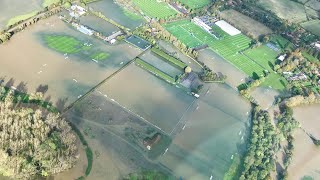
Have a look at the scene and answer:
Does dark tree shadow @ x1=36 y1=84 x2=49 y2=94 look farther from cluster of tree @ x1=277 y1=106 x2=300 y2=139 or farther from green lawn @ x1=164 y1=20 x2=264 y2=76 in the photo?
cluster of tree @ x1=277 y1=106 x2=300 y2=139

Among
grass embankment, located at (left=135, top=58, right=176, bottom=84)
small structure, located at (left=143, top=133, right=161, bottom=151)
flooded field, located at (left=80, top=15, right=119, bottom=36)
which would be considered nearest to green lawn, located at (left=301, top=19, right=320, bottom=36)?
grass embankment, located at (left=135, top=58, right=176, bottom=84)

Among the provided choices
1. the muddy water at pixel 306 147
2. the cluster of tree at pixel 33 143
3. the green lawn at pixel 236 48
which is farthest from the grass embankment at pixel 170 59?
the cluster of tree at pixel 33 143

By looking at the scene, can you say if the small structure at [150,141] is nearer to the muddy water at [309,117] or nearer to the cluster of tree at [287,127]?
the cluster of tree at [287,127]

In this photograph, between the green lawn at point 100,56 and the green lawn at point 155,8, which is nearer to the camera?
the green lawn at point 100,56

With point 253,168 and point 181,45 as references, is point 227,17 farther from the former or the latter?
point 253,168

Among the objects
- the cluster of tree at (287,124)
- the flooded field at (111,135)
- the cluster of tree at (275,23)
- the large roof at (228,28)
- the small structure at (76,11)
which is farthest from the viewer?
the cluster of tree at (275,23)

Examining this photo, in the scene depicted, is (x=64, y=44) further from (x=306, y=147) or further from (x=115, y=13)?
(x=306, y=147)

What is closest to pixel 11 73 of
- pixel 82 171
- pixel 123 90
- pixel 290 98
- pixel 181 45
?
pixel 123 90
